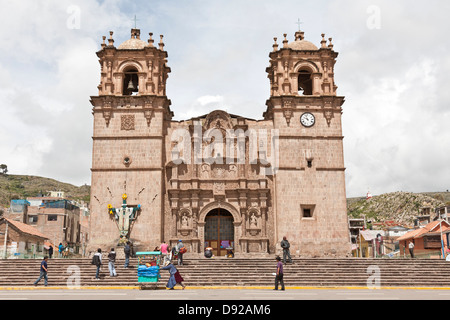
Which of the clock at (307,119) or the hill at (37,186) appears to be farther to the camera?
the hill at (37,186)

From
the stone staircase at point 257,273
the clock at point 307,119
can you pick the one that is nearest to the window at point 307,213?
the clock at point 307,119

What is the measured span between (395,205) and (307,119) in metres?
89.6

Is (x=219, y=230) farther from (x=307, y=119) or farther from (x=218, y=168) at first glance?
(x=307, y=119)

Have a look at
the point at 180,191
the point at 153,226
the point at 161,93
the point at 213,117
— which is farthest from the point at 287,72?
the point at 153,226

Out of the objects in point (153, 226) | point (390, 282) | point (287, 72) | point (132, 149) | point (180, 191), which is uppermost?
point (287, 72)

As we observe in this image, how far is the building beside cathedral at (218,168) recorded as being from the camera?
28.1m

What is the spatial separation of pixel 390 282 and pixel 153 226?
14098 mm

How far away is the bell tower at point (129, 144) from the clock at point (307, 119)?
A: 355 inches

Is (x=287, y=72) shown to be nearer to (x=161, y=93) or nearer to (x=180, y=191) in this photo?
(x=161, y=93)

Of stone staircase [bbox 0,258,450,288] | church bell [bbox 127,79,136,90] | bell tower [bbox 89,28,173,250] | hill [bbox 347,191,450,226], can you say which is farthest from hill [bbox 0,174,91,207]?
stone staircase [bbox 0,258,450,288]

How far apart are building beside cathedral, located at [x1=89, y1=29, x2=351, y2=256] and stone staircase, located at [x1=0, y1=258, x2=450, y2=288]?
16.5 feet

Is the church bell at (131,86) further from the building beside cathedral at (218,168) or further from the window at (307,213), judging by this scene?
the window at (307,213)

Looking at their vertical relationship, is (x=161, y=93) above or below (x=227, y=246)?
above
